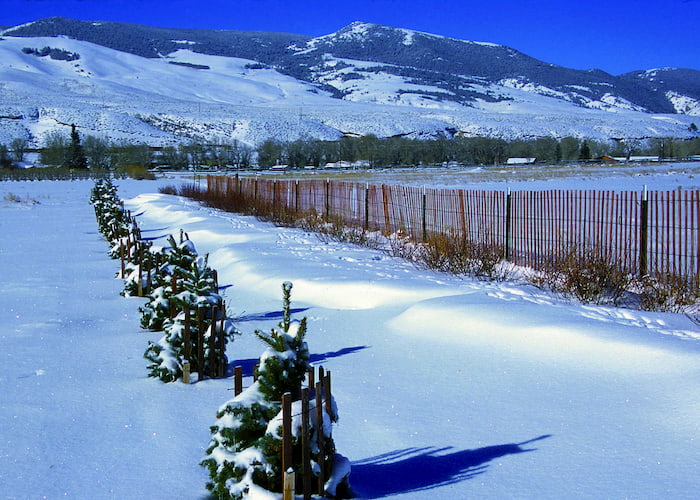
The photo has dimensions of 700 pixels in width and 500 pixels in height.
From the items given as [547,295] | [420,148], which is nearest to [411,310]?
[547,295]

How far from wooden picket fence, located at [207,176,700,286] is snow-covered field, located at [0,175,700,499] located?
→ 2.17m

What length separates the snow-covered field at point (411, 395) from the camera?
4227 millimetres

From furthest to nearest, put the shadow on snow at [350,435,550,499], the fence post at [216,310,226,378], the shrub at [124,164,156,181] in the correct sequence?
the shrub at [124,164,156,181] < the fence post at [216,310,226,378] < the shadow on snow at [350,435,550,499]

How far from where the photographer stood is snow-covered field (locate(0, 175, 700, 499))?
4227mm

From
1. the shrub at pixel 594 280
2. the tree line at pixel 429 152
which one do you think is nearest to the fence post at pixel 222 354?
the shrub at pixel 594 280

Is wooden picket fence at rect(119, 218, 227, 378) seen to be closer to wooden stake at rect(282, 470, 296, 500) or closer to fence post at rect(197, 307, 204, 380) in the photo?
fence post at rect(197, 307, 204, 380)

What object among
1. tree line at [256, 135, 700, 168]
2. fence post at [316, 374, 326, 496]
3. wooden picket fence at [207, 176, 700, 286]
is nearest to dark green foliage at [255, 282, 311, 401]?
fence post at [316, 374, 326, 496]

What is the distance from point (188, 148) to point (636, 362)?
97370 mm

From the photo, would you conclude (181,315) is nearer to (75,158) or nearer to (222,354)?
(222,354)

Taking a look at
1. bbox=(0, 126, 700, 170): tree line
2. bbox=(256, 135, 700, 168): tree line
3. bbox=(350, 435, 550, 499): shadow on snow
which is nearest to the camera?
bbox=(350, 435, 550, 499): shadow on snow

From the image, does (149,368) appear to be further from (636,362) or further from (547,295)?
(547,295)

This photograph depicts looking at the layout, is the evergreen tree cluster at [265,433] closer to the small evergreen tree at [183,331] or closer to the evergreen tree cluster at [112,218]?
the small evergreen tree at [183,331]

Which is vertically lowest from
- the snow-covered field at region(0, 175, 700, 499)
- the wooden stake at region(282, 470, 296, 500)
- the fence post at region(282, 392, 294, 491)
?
the snow-covered field at region(0, 175, 700, 499)

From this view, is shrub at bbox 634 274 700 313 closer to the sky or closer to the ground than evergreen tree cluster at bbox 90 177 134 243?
closer to the ground
